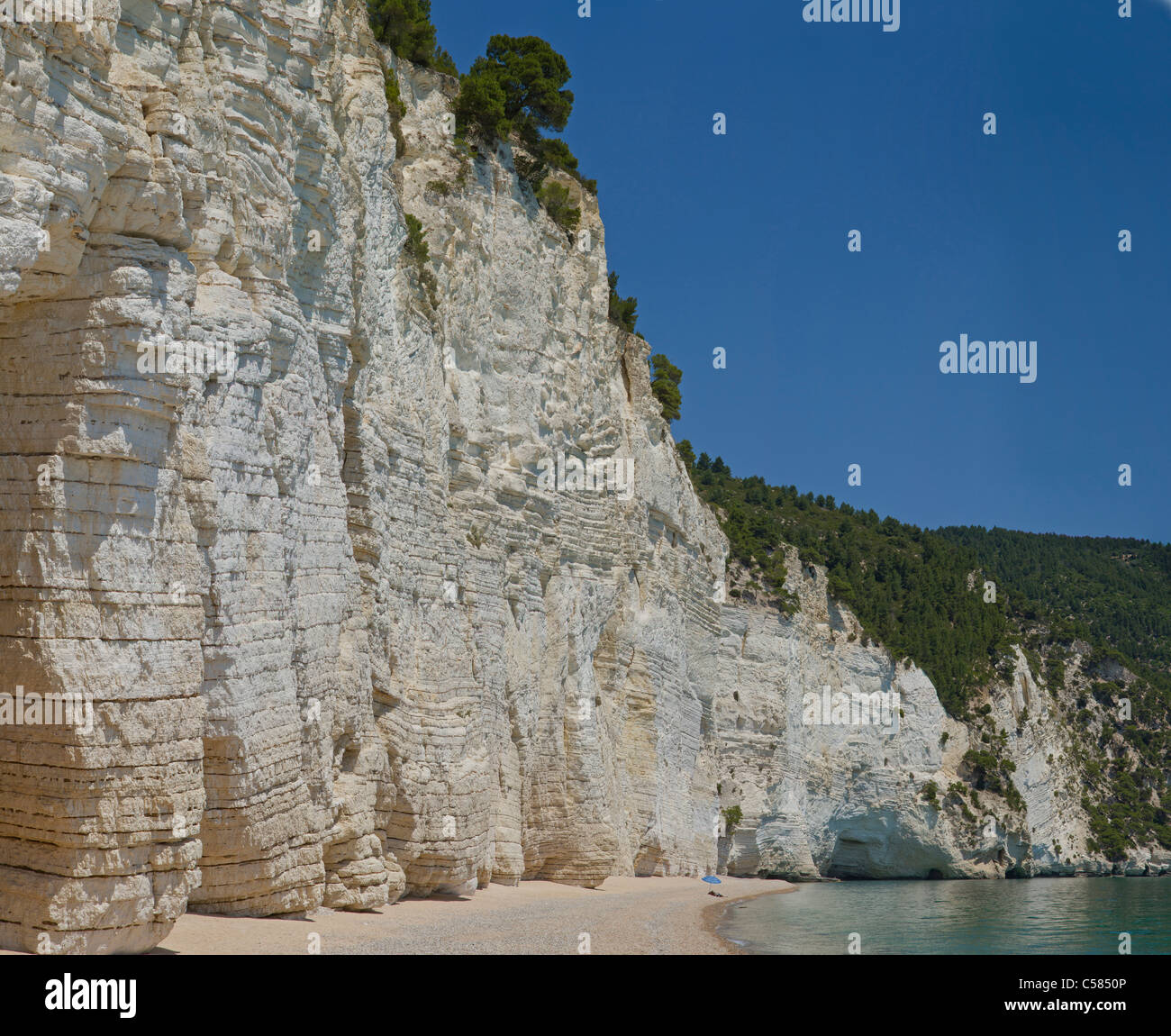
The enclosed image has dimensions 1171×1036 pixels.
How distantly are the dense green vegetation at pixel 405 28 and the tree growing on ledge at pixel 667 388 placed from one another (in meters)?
20.5

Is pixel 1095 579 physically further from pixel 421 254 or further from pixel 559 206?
pixel 421 254

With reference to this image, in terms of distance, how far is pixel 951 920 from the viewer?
34688 millimetres

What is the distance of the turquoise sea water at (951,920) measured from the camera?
86.3 ft

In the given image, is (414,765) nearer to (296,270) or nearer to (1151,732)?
(296,270)

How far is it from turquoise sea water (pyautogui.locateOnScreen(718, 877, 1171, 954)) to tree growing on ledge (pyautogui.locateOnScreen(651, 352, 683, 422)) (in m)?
19.4

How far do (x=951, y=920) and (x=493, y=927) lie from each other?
66.9 feet

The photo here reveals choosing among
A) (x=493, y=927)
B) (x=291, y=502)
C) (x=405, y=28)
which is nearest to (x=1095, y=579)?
(x=405, y=28)

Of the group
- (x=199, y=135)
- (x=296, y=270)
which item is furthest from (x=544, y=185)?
(x=199, y=135)

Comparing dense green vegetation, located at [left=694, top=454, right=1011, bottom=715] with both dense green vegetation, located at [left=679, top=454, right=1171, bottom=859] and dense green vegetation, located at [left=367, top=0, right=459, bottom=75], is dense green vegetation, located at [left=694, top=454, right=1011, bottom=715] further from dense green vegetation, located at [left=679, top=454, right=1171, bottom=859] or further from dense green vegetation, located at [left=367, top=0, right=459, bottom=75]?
dense green vegetation, located at [left=367, top=0, right=459, bottom=75]

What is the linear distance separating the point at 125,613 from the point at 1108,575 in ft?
384

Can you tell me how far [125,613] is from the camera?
40.7 feet

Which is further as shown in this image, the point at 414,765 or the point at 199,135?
the point at 414,765
